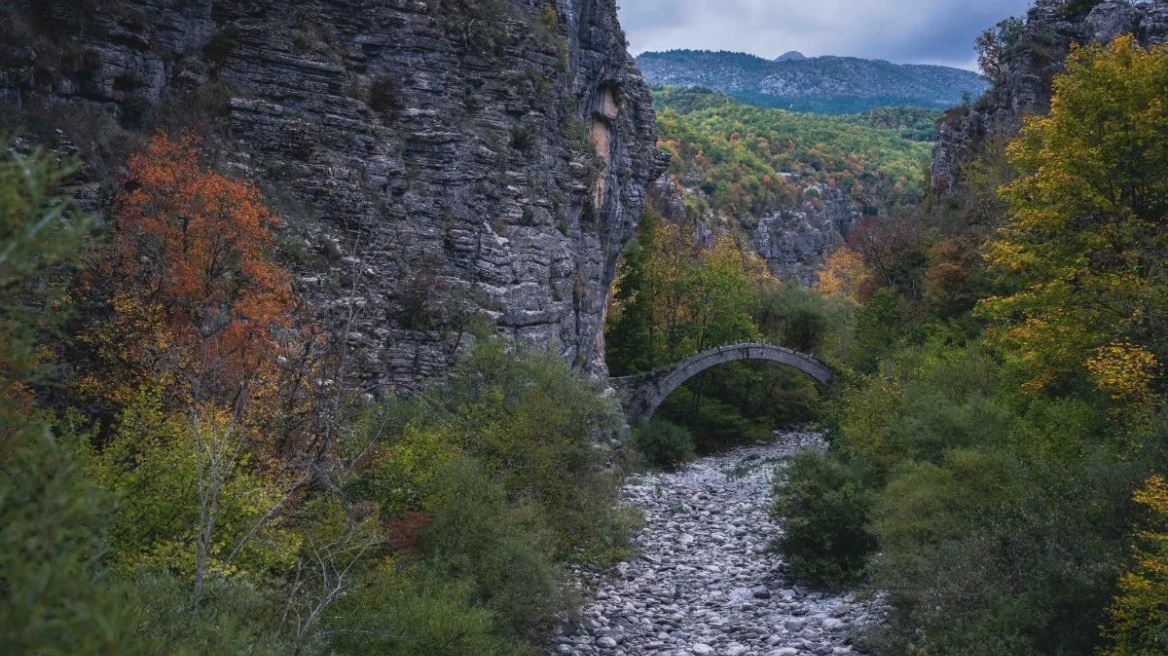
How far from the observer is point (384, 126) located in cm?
2498

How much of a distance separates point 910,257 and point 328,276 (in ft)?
76.1

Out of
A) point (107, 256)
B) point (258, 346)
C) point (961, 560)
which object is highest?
point (107, 256)

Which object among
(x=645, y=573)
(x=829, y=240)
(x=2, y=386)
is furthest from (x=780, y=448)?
(x=829, y=240)

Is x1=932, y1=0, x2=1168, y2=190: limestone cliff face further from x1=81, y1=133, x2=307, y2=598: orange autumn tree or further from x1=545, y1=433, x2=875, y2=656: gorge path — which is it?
x1=81, y1=133, x2=307, y2=598: orange autumn tree

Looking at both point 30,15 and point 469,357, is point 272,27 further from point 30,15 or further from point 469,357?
point 469,357

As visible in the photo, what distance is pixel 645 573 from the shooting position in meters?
19.3

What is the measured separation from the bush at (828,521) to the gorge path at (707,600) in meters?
0.66

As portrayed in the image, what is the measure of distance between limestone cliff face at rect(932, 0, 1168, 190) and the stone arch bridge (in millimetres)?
11107

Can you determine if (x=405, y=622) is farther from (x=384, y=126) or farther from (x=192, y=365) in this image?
(x=384, y=126)

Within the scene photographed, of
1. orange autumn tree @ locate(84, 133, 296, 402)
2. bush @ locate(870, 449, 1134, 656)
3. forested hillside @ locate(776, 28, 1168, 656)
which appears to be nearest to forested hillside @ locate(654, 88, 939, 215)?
forested hillside @ locate(776, 28, 1168, 656)

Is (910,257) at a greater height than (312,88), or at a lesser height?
lesser

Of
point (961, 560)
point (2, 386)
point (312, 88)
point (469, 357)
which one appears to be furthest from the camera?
point (312, 88)

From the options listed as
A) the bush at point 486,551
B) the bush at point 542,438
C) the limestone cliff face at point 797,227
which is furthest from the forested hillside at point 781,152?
the bush at point 486,551

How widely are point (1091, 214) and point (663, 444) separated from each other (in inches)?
862
